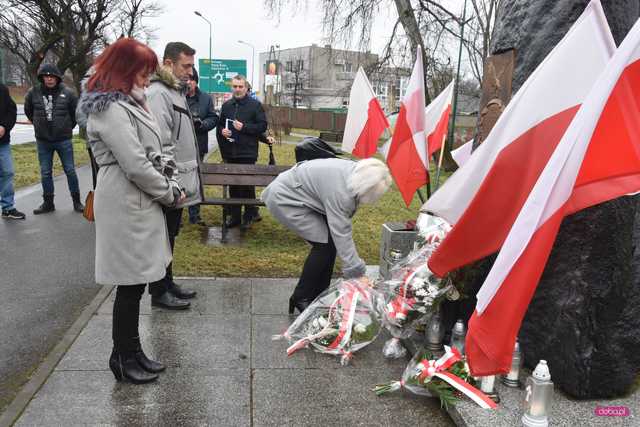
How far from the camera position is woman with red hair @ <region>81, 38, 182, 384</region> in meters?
2.90

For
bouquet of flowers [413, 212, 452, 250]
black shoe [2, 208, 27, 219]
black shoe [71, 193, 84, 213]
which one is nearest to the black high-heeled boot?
bouquet of flowers [413, 212, 452, 250]

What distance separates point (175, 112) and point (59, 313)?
1761 mm

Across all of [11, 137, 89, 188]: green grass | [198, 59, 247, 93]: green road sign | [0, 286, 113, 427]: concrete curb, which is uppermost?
[198, 59, 247, 93]: green road sign

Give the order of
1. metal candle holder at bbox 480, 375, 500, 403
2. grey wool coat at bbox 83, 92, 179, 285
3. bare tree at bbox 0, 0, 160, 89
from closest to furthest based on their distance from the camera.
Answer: grey wool coat at bbox 83, 92, 179, 285
metal candle holder at bbox 480, 375, 500, 403
bare tree at bbox 0, 0, 160, 89

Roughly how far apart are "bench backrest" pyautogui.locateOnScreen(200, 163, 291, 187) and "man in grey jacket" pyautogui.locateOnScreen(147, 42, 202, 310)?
252 cm

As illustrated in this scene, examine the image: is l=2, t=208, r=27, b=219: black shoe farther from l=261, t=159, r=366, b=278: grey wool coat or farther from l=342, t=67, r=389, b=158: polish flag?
l=261, t=159, r=366, b=278: grey wool coat

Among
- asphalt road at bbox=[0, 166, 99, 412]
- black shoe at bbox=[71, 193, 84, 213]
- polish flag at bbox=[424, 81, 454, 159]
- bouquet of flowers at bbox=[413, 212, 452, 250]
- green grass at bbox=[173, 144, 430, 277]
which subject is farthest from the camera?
black shoe at bbox=[71, 193, 84, 213]

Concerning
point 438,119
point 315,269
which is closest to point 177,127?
point 315,269

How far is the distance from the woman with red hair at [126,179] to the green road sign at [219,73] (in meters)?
32.4

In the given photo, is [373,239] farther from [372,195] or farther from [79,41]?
[79,41]

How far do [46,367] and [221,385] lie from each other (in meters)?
1.05

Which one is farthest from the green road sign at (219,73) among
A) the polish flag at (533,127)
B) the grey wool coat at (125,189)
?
the polish flag at (533,127)

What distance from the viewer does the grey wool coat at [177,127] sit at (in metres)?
3.98

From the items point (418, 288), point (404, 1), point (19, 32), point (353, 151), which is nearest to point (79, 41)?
point (19, 32)
